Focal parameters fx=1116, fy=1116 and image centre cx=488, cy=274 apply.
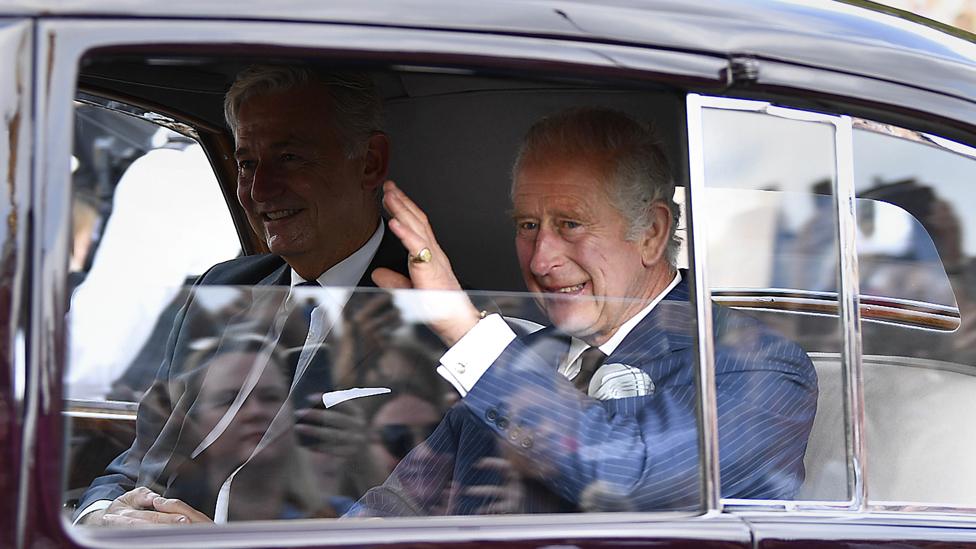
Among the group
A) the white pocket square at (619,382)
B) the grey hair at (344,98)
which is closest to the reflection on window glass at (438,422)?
the white pocket square at (619,382)

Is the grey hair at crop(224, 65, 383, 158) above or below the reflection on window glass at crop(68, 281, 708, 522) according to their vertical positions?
above

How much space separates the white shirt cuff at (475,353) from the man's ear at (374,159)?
0.88 m

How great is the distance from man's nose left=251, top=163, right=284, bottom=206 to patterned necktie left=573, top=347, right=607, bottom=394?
1108 millimetres

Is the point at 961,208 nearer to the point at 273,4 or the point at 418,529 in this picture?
the point at 418,529

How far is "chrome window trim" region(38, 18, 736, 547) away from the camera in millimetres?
1202

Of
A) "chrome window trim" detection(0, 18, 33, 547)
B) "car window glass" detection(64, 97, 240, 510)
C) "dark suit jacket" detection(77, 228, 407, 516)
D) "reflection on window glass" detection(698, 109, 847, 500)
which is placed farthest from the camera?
"dark suit jacket" detection(77, 228, 407, 516)

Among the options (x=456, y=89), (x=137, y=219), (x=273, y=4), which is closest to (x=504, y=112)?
(x=456, y=89)

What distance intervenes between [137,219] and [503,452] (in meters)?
0.97

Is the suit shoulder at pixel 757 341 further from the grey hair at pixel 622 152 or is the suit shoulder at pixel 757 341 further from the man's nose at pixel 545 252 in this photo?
the man's nose at pixel 545 252

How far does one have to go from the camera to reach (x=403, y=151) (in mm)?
2471

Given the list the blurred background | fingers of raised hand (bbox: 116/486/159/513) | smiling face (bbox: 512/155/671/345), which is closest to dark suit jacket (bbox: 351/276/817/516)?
smiling face (bbox: 512/155/671/345)

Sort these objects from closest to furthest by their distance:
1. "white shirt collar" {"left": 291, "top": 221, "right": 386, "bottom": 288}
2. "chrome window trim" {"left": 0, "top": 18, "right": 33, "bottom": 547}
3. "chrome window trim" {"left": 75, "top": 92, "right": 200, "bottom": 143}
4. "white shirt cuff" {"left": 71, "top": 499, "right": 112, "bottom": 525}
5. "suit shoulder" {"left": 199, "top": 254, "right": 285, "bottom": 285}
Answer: "chrome window trim" {"left": 0, "top": 18, "right": 33, "bottom": 547}, "white shirt cuff" {"left": 71, "top": 499, "right": 112, "bottom": 525}, "white shirt collar" {"left": 291, "top": 221, "right": 386, "bottom": 288}, "suit shoulder" {"left": 199, "top": 254, "right": 285, "bottom": 285}, "chrome window trim" {"left": 75, "top": 92, "right": 200, "bottom": 143}

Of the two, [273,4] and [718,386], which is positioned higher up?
[273,4]

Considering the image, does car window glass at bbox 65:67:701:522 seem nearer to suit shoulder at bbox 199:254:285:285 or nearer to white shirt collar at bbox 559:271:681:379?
white shirt collar at bbox 559:271:681:379
